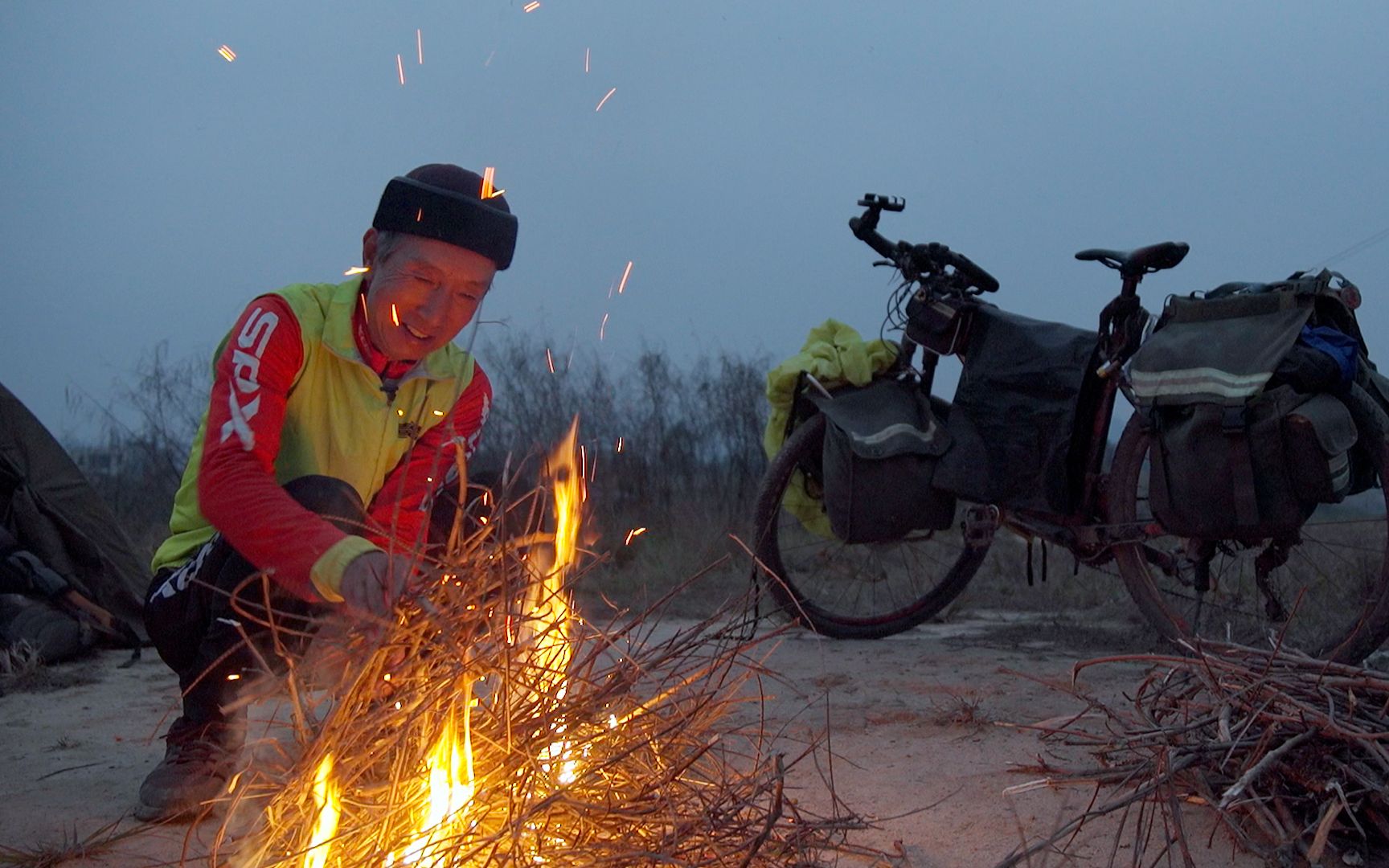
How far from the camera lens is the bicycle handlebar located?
4.02 m

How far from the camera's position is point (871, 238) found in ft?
13.9

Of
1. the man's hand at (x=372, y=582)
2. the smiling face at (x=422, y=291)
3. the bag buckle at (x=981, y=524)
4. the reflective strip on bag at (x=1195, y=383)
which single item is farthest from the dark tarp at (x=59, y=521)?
the reflective strip on bag at (x=1195, y=383)

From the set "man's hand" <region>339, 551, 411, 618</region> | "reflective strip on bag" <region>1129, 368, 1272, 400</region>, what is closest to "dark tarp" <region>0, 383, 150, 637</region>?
"man's hand" <region>339, 551, 411, 618</region>

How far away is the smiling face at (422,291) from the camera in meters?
2.11

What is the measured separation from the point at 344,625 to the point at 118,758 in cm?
145

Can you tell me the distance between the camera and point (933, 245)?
405 cm

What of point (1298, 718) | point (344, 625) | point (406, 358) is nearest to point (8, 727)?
point (406, 358)

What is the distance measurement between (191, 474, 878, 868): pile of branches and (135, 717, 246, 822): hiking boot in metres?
0.68

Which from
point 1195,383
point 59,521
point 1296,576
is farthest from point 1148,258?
point 59,521

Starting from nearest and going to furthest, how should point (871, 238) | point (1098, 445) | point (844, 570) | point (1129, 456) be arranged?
1. point (1129, 456)
2. point (1098, 445)
3. point (871, 238)
4. point (844, 570)

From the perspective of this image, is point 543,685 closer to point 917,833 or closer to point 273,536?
point 273,536

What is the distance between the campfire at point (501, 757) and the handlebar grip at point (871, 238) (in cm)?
283

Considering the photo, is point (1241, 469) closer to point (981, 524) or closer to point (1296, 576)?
point (981, 524)

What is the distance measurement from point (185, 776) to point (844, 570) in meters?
3.01
